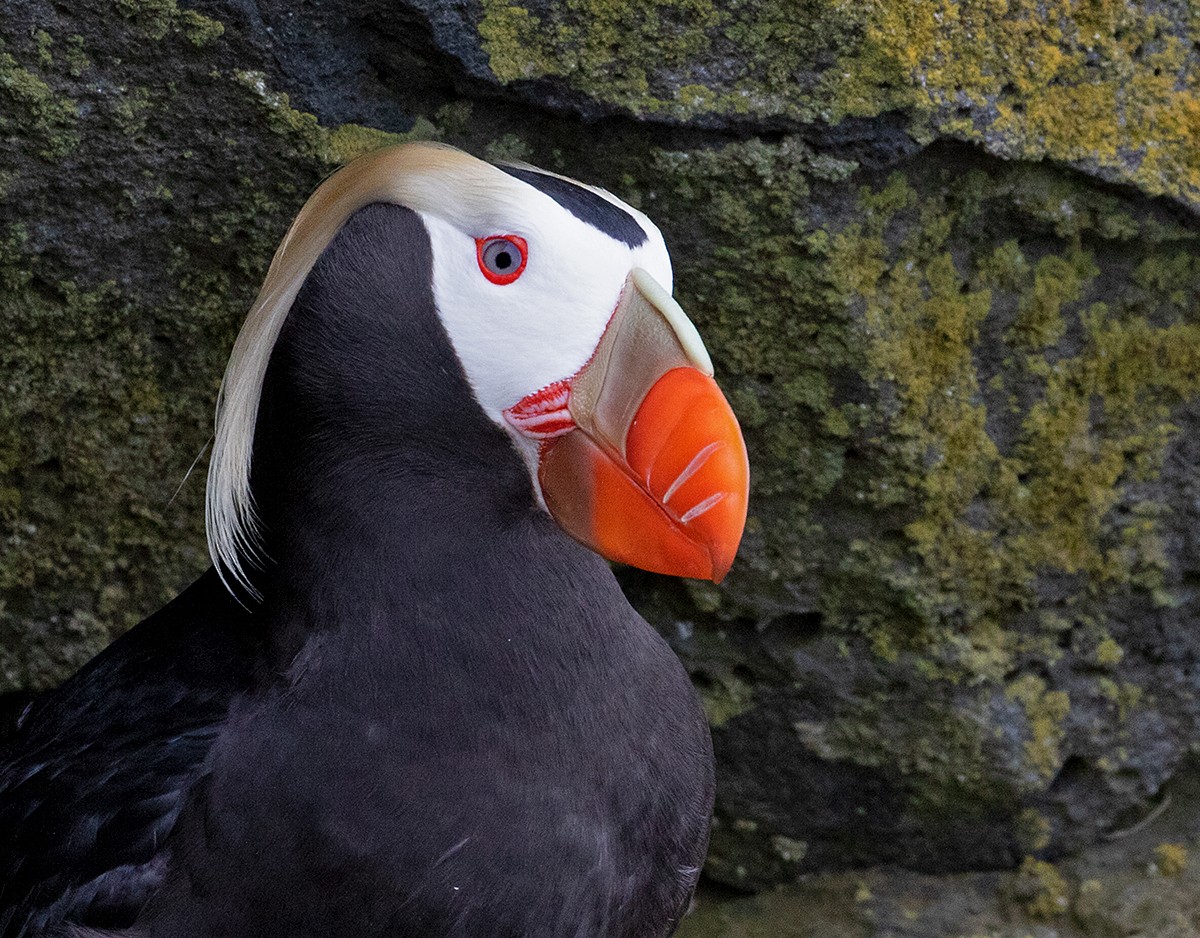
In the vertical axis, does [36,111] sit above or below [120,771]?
above

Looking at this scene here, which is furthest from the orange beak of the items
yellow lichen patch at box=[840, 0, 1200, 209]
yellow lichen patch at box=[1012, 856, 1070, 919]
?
yellow lichen patch at box=[1012, 856, 1070, 919]

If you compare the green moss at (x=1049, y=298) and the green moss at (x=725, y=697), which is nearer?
the green moss at (x=1049, y=298)

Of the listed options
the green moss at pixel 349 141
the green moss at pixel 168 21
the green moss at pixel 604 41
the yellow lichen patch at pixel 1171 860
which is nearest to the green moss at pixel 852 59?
the green moss at pixel 604 41

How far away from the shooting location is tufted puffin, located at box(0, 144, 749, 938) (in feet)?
5.23

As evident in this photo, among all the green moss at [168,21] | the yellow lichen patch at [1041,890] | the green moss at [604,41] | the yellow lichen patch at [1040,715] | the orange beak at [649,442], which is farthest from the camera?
the yellow lichen patch at [1041,890]

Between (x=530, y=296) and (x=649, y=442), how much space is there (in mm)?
201

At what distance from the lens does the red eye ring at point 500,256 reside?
1.58 m

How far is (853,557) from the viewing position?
261 cm

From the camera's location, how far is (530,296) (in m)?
1.58

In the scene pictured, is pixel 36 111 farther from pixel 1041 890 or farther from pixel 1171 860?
→ pixel 1171 860

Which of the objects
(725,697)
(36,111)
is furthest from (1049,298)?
(36,111)

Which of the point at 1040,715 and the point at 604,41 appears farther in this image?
the point at 1040,715

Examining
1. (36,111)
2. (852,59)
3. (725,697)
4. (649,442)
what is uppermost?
(852,59)

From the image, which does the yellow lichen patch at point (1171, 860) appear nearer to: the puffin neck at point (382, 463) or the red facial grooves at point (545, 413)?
the puffin neck at point (382, 463)
